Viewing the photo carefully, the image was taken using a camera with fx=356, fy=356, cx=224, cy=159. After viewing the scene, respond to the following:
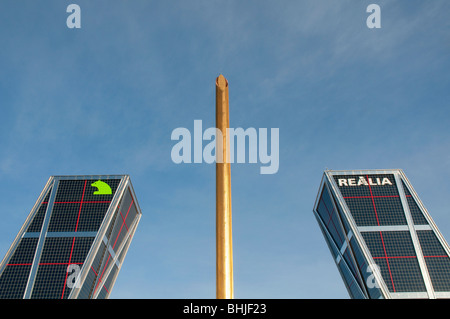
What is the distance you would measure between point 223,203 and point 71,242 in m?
105

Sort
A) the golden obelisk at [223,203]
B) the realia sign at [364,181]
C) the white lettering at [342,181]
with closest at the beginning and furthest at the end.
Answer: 1. the golden obelisk at [223,203]
2. the white lettering at [342,181]
3. the realia sign at [364,181]

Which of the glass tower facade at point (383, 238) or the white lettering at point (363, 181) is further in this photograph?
the white lettering at point (363, 181)

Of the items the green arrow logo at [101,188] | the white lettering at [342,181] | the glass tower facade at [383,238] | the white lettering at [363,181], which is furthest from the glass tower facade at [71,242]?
the white lettering at [363,181]

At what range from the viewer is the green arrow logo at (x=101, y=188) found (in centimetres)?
11812

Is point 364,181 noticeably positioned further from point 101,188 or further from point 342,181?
point 101,188

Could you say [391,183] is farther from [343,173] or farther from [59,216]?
[59,216]

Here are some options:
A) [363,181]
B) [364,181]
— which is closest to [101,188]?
[363,181]

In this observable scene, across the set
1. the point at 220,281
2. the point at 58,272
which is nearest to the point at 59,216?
the point at 58,272

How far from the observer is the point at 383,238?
109 m

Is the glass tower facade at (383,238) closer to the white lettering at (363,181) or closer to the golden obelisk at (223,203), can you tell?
the white lettering at (363,181)

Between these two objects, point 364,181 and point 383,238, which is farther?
point 364,181

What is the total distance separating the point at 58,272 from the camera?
101 meters

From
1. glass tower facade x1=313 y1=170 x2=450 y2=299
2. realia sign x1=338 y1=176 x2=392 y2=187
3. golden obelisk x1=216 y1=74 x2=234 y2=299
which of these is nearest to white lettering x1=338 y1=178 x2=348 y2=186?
realia sign x1=338 y1=176 x2=392 y2=187

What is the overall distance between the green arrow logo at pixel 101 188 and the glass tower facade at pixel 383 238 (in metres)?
74.1
